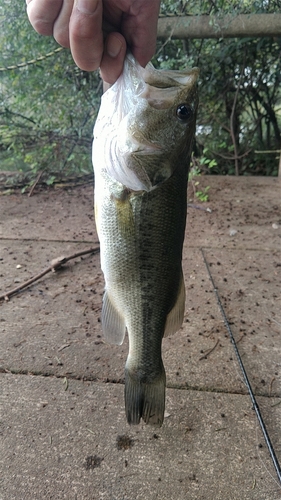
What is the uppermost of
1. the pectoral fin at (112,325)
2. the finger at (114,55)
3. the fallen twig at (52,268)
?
the finger at (114,55)

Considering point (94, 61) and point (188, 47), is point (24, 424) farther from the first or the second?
point (188, 47)

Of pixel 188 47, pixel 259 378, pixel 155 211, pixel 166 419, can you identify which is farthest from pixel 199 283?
pixel 188 47

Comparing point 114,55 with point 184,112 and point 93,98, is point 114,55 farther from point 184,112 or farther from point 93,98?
point 93,98

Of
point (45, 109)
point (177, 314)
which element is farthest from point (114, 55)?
point (45, 109)

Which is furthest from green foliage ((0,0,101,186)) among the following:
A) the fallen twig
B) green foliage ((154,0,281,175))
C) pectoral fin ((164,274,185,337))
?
pectoral fin ((164,274,185,337))

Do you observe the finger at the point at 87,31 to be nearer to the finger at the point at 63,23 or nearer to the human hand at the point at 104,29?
the human hand at the point at 104,29

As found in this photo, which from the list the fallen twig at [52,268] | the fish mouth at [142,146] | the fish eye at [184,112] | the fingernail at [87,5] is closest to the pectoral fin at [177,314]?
the fish mouth at [142,146]
